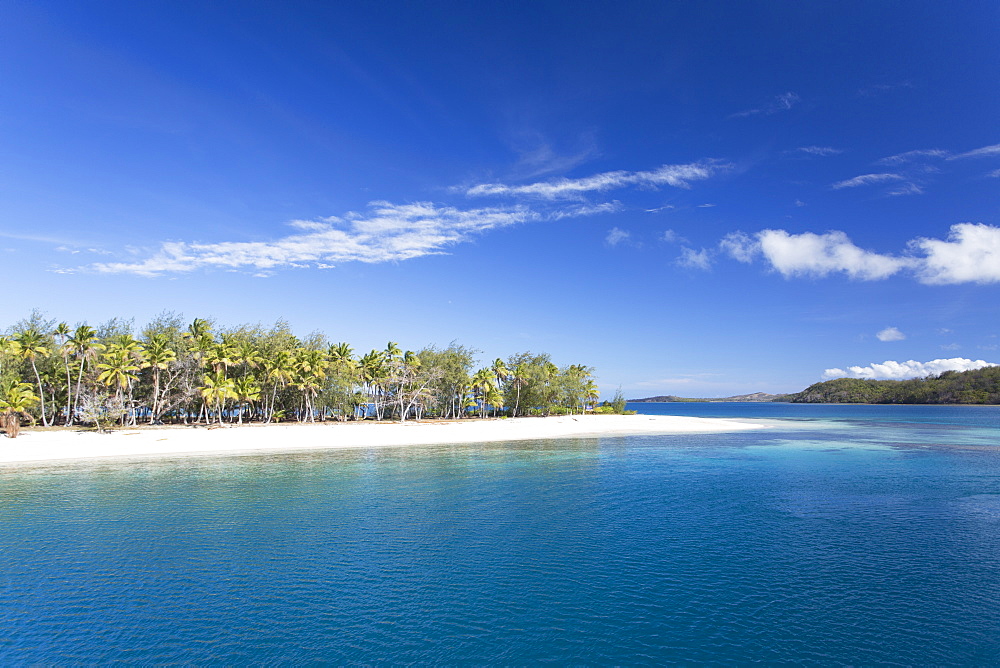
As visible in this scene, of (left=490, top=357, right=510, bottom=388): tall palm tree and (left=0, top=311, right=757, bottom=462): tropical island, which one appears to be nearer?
(left=0, top=311, right=757, bottom=462): tropical island

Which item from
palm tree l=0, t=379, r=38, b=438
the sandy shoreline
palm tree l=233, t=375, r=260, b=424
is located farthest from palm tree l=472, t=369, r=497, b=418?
palm tree l=0, t=379, r=38, b=438

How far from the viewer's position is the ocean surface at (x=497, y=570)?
11.7 metres

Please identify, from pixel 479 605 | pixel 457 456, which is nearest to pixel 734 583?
pixel 479 605

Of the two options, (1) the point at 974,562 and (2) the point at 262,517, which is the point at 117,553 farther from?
(1) the point at 974,562

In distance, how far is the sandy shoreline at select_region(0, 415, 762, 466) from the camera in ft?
139

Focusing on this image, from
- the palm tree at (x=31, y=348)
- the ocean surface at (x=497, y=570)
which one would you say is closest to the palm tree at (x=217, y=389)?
the palm tree at (x=31, y=348)

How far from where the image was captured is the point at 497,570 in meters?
16.1

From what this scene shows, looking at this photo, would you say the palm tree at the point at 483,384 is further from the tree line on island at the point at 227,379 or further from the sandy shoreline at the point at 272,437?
the sandy shoreline at the point at 272,437

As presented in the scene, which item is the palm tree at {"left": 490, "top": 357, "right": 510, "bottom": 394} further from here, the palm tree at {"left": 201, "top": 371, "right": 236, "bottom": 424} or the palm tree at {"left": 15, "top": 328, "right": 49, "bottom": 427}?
the palm tree at {"left": 15, "top": 328, "right": 49, "bottom": 427}

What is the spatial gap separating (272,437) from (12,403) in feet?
77.3

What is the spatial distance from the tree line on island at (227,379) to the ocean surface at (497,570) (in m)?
26.8

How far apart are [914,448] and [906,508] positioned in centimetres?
3257

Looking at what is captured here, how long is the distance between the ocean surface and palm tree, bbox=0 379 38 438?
22168mm

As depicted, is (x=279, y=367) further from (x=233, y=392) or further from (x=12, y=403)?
(x=12, y=403)
